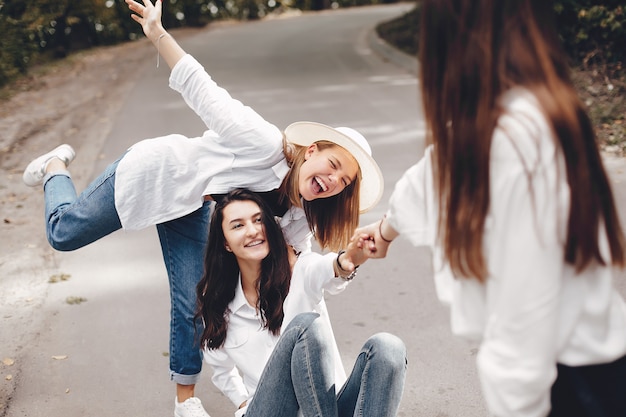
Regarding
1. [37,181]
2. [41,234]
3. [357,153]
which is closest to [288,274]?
[357,153]

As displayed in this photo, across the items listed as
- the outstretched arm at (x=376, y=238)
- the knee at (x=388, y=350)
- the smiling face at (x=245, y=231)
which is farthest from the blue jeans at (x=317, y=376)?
the smiling face at (x=245, y=231)

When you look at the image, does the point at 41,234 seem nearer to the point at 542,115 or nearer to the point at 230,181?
the point at 230,181

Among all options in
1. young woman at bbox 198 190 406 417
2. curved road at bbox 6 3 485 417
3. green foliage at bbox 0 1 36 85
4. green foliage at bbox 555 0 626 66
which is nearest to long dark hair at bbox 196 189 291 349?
young woman at bbox 198 190 406 417

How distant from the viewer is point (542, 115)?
149 centimetres

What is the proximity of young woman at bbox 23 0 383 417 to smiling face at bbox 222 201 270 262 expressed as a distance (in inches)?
6.0

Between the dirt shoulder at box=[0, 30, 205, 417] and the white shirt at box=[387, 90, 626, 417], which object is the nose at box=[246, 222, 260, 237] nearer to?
the white shirt at box=[387, 90, 626, 417]

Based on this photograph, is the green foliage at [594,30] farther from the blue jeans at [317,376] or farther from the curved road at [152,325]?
the blue jeans at [317,376]

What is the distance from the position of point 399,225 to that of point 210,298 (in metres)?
1.33

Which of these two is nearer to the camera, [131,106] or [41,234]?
[41,234]

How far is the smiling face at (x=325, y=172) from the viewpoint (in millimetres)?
3012

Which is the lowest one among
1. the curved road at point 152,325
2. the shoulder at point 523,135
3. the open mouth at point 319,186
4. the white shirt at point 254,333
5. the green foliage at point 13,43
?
the green foliage at point 13,43

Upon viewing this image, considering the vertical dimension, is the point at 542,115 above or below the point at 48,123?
above

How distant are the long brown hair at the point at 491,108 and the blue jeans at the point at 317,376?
102 centimetres

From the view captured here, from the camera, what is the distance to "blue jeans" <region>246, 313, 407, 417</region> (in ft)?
8.38
